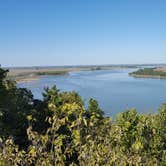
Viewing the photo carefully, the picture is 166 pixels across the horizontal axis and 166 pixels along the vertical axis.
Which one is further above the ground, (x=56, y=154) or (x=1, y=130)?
(x=56, y=154)

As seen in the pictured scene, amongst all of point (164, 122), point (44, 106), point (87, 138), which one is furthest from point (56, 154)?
point (44, 106)

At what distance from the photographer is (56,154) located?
13.6 feet

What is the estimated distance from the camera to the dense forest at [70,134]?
13.6 feet

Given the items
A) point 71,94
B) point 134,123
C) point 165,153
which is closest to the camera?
point 165,153

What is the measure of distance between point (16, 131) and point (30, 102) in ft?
18.1

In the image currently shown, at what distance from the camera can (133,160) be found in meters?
4.49

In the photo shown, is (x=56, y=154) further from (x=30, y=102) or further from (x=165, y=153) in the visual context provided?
(x=30, y=102)

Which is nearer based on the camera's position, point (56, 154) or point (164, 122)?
point (56, 154)

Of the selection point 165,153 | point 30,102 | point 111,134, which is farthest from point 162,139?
point 111,134

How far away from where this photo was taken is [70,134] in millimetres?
9844

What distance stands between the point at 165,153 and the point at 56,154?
11.4m

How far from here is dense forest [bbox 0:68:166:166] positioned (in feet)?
13.6

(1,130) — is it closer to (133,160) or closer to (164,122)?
(164,122)

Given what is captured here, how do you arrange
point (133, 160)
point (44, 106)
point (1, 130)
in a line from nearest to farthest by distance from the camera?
point (133, 160)
point (1, 130)
point (44, 106)
